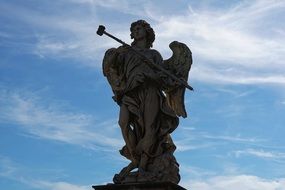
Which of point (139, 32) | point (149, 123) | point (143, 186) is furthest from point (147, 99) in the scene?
point (143, 186)

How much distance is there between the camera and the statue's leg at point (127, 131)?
645 inches

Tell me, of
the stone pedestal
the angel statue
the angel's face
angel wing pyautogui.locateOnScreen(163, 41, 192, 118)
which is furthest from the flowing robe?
the stone pedestal

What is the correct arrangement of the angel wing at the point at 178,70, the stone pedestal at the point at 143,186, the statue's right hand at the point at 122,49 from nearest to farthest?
1. the stone pedestal at the point at 143,186
2. the angel wing at the point at 178,70
3. the statue's right hand at the point at 122,49

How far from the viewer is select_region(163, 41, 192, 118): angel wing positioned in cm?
1664

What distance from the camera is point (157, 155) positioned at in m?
16.2

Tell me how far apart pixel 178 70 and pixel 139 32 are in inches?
53.3

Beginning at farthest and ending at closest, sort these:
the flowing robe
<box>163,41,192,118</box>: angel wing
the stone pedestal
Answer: <box>163,41,192,118</box>: angel wing < the flowing robe < the stone pedestal

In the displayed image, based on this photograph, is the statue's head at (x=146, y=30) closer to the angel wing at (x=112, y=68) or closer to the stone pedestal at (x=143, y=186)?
the angel wing at (x=112, y=68)

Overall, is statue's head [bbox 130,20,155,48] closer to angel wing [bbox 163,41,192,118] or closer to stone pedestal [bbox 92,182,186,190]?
angel wing [bbox 163,41,192,118]

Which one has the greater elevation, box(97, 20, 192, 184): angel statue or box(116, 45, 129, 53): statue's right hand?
box(116, 45, 129, 53): statue's right hand

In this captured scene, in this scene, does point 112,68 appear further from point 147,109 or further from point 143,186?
point 143,186

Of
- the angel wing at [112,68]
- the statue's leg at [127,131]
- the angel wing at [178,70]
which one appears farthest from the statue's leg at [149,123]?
the angel wing at [112,68]

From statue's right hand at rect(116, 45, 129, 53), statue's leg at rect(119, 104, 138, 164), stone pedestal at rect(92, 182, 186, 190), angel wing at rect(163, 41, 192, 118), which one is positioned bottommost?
stone pedestal at rect(92, 182, 186, 190)

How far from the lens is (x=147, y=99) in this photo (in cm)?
1661
